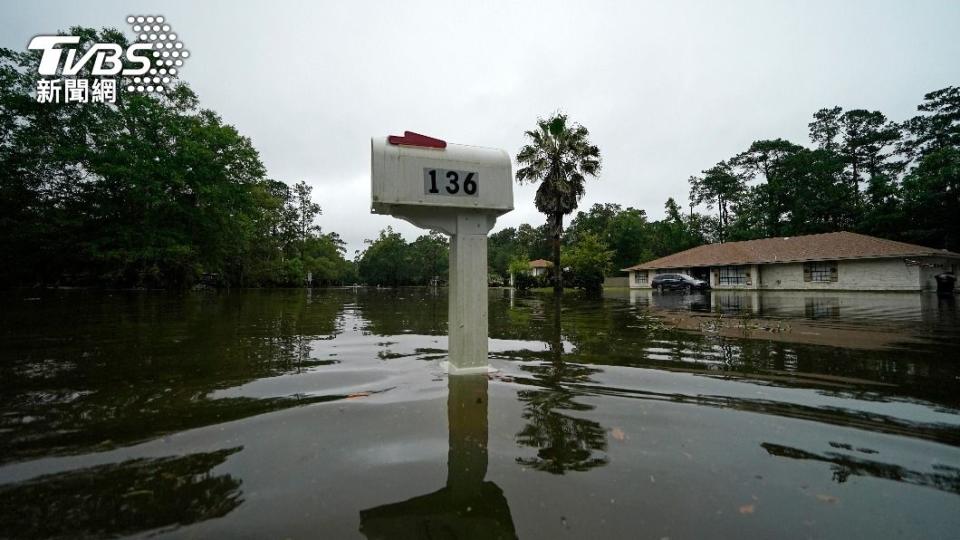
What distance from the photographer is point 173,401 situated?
3.11 metres

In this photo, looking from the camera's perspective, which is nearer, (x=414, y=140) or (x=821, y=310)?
(x=414, y=140)

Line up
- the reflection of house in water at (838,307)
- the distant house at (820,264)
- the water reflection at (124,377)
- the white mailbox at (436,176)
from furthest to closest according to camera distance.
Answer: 1. the distant house at (820,264)
2. the reflection of house in water at (838,307)
3. the white mailbox at (436,176)
4. the water reflection at (124,377)

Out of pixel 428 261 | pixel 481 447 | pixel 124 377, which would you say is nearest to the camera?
pixel 481 447

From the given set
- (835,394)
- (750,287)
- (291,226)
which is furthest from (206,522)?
(291,226)

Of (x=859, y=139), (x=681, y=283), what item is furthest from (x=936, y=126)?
(x=681, y=283)

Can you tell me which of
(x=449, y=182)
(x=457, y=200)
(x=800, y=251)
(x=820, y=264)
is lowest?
(x=457, y=200)

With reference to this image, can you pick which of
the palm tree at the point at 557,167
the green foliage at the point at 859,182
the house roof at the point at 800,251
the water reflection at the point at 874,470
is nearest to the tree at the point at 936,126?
the green foliage at the point at 859,182

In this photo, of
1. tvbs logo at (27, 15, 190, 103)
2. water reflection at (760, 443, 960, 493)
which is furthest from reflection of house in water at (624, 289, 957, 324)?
tvbs logo at (27, 15, 190, 103)

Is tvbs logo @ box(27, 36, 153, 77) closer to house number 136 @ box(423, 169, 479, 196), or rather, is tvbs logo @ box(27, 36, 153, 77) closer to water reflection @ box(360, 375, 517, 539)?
house number 136 @ box(423, 169, 479, 196)

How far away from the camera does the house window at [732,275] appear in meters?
31.2

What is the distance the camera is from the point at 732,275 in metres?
32.0

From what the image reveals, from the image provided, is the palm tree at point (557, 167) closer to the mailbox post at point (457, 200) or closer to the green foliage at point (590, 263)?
the green foliage at point (590, 263)

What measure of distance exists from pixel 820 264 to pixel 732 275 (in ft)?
18.8

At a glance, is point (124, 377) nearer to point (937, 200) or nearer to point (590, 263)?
point (590, 263)
